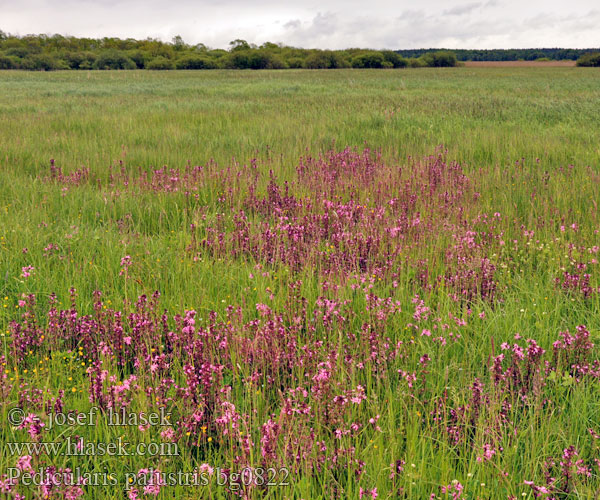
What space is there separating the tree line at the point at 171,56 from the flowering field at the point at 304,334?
288 feet

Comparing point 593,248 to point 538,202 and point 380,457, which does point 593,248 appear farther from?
point 380,457

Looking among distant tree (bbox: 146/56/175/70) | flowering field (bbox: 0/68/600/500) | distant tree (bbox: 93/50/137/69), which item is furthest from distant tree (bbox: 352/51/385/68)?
flowering field (bbox: 0/68/600/500)

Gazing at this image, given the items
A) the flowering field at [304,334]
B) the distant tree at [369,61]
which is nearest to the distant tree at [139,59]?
the distant tree at [369,61]

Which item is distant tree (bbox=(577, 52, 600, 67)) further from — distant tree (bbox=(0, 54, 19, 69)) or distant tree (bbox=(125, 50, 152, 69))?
distant tree (bbox=(0, 54, 19, 69))

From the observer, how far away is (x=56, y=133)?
1034cm

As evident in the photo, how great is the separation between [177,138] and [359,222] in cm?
645

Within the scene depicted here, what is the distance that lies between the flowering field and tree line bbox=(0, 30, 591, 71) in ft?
288

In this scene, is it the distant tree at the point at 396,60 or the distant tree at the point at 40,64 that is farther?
the distant tree at the point at 396,60

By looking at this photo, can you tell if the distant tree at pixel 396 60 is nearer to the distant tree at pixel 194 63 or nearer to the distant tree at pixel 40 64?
the distant tree at pixel 194 63

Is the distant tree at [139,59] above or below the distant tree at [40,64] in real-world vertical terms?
above

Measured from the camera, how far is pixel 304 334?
3.11 metres

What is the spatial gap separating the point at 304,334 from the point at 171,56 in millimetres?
126558

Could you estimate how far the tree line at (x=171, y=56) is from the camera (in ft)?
287

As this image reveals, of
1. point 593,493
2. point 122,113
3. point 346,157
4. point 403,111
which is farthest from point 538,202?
point 122,113
